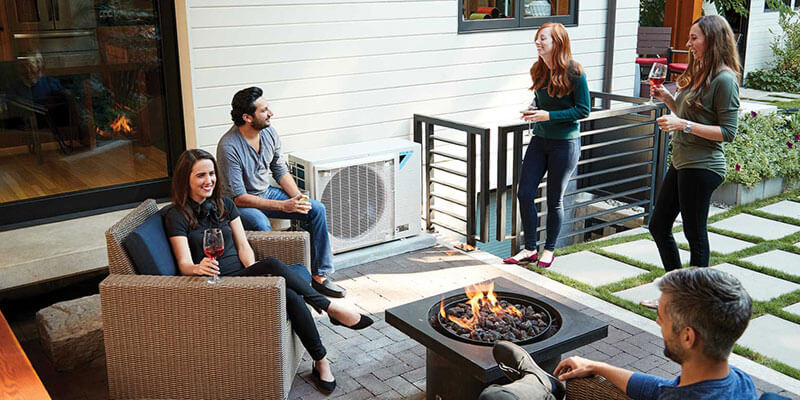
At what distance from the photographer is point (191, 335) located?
3156mm

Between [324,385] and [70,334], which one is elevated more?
[70,334]

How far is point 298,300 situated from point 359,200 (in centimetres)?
173

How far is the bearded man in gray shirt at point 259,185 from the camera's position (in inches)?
171

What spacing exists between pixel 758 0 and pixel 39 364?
12984mm

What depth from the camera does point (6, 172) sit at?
4504 millimetres

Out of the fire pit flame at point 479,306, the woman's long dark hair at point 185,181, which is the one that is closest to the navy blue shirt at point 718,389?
the fire pit flame at point 479,306

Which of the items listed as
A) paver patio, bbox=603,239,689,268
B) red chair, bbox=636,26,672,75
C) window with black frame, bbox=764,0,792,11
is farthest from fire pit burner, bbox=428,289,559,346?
window with black frame, bbox=764,0,792,11

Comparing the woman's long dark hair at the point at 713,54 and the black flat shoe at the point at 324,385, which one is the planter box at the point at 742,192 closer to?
the woman's long dark hair at the point at 713,54

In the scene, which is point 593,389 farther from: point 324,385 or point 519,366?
point 324,385

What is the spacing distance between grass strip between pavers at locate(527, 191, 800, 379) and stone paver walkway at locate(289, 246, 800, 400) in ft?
0.63

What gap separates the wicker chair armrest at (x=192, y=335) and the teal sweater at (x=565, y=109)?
7.31ft

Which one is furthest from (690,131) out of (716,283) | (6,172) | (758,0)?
(758,0)

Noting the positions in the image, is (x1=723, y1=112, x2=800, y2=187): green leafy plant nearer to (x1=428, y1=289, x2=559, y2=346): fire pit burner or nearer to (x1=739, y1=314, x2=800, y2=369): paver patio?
(x1=739, y1=314, x2=800, y2=369): paver patio

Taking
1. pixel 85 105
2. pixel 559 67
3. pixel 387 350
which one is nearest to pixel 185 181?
pixel 387 350
